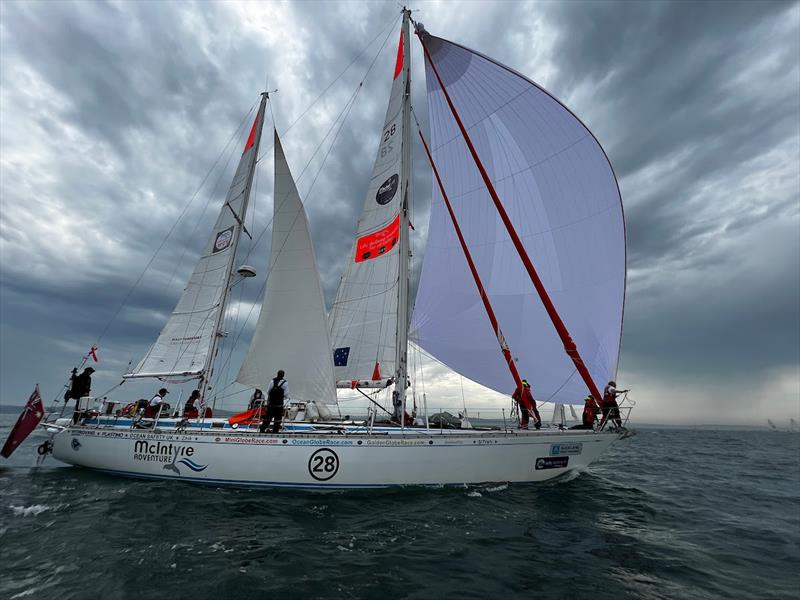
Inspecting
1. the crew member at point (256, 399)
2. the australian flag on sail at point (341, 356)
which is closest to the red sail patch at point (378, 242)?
the australian flag on sail at point (341, 356)

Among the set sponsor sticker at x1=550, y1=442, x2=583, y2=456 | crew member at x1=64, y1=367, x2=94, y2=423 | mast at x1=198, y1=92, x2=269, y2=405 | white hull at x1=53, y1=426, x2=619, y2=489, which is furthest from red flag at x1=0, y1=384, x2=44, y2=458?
sponsor sticker at x1=550, y1=442, x2=583, y2=456

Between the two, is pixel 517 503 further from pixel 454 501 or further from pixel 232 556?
pixel 232 556

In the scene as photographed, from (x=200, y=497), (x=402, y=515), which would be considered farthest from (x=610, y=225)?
(x=200, y=497)

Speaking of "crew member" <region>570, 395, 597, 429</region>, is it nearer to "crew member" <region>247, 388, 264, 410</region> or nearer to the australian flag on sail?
the australian flag on sail

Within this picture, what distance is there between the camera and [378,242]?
14.0 metres

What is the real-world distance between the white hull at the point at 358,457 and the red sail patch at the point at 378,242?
6730mm

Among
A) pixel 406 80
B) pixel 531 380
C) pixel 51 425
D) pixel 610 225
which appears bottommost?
pixel 51 425

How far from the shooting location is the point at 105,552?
5.64 meters

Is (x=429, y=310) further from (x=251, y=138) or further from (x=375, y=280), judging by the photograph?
(x=251, y=138)

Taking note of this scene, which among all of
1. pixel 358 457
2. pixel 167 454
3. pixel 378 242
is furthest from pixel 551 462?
pixel 167 454

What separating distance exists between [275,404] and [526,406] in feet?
23.0

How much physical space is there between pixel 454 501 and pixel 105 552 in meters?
6.42

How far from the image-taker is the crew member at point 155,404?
→ 1199 centimetres

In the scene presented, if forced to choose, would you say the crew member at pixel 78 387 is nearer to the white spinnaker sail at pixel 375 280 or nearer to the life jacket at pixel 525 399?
the white spinnaker sail at pixel 375 280
